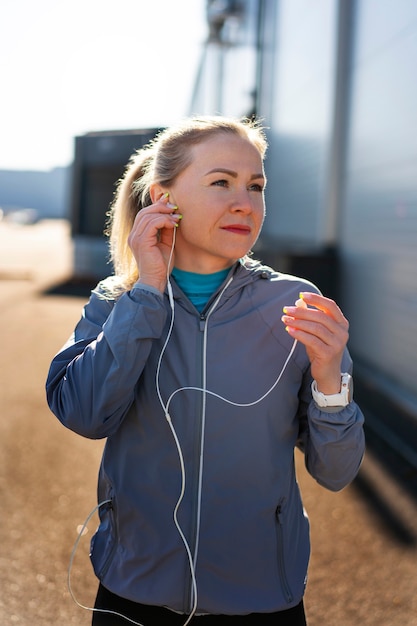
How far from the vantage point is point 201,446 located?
5.97ft

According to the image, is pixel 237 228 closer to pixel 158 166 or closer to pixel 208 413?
pixel 158 166

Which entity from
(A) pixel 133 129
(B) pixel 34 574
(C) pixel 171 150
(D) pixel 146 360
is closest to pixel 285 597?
(D) pixel 146 360

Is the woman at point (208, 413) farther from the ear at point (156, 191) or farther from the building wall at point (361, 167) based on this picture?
the building wall at point (361, 167)

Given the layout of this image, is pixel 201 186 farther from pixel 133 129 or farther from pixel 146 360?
pixel 133 129

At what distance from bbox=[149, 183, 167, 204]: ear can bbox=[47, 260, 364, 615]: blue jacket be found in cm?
35

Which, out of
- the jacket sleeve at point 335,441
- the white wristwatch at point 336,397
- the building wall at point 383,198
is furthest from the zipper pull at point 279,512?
the building wall at point 383,198

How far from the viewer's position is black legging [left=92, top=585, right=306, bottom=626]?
5.95ft

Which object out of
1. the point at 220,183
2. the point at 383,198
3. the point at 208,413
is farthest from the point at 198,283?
the point at 383,198

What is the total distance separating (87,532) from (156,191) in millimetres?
2488

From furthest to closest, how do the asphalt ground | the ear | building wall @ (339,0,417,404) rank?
building wall @ (339,0,417,404) < the asphalt ground < the ear

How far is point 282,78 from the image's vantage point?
13.5 meters

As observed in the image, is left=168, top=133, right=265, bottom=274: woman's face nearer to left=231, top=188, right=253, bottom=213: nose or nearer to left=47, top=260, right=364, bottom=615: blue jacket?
left=231, top=188, right=253, bottom=213: nose

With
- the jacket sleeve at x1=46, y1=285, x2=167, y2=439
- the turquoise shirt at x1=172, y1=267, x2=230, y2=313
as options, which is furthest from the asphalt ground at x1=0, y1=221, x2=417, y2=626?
the turquoise shirt at x1=172, y1=267, x2=230, y2=313

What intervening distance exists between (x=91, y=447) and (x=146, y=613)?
351 centimetres
